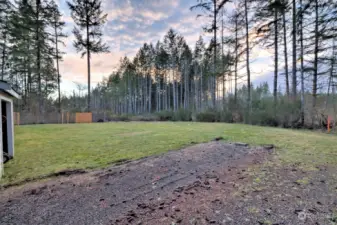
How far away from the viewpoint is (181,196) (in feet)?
8.72

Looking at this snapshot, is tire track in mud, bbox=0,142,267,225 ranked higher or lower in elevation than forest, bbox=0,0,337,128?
lower

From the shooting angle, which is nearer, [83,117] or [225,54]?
[225,54]

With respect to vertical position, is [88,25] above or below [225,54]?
above

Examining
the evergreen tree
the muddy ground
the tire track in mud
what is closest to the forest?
the evergreen tree

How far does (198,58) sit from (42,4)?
1962cm

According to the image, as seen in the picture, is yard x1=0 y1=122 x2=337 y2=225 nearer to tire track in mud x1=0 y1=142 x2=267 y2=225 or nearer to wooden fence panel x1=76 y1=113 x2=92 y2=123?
tire track in mud x1=0 y1=142 x2=267 y2=225

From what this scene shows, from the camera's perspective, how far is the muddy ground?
2152 mm

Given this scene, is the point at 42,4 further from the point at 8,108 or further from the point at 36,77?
the point at 8,108

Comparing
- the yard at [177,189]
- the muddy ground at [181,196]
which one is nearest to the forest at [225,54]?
the yard at [177,189]

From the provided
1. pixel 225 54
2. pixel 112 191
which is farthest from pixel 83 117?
pixel 112 191

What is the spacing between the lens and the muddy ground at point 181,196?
215 cm

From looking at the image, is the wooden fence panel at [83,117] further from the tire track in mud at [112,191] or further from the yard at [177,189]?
the tire track in mud at [112,191]

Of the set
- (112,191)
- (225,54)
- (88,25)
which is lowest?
(112,191)

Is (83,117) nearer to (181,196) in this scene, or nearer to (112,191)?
(112,191)
